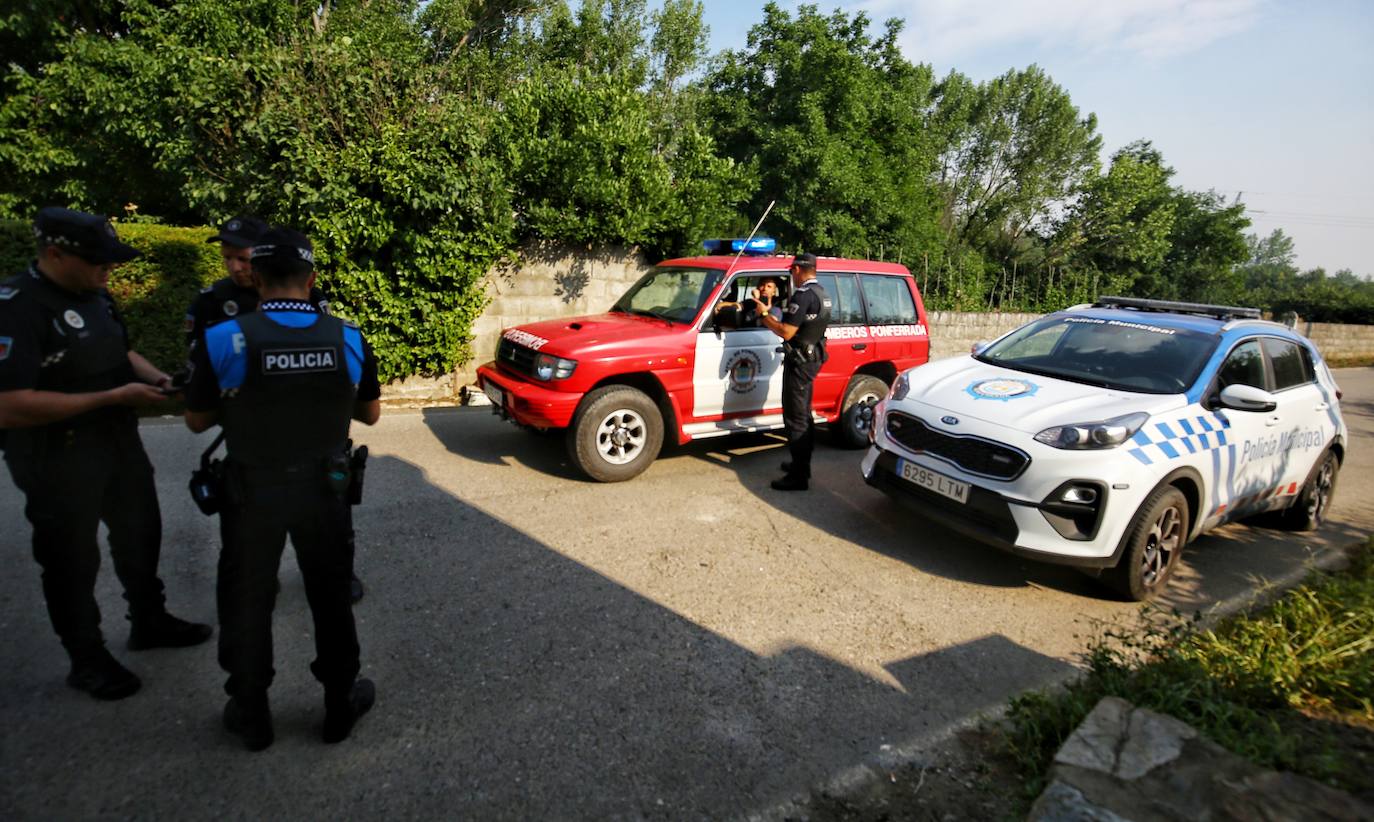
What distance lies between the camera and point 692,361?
6.04 m

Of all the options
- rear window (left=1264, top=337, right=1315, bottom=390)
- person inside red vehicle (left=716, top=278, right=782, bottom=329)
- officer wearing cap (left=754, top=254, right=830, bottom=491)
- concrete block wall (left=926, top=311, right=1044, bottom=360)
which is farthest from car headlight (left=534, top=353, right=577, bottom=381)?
concrete block wall (left=926, top=311, right=1044, bottom=360)

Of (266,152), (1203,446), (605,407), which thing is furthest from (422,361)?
(1203,446)

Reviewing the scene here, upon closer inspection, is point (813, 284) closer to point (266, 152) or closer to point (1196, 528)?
point (1196, 528)

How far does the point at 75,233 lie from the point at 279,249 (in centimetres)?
94

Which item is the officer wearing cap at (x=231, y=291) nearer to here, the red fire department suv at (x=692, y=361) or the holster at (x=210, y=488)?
→ the holster at (x=210, y=488)

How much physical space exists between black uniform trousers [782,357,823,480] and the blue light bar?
1.45 m

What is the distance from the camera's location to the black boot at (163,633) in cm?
317

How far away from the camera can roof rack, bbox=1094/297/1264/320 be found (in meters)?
5.50

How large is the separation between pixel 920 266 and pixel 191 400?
14.6 metres

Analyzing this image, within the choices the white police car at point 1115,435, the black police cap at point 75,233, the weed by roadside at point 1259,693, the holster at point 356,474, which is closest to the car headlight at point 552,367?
the white police car at point 1115,435

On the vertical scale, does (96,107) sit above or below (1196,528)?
above

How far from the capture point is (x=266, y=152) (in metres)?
7.45

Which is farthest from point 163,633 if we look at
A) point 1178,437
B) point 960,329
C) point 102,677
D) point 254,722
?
point 960,329

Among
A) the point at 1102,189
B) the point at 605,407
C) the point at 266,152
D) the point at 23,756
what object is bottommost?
the point at 23,756
